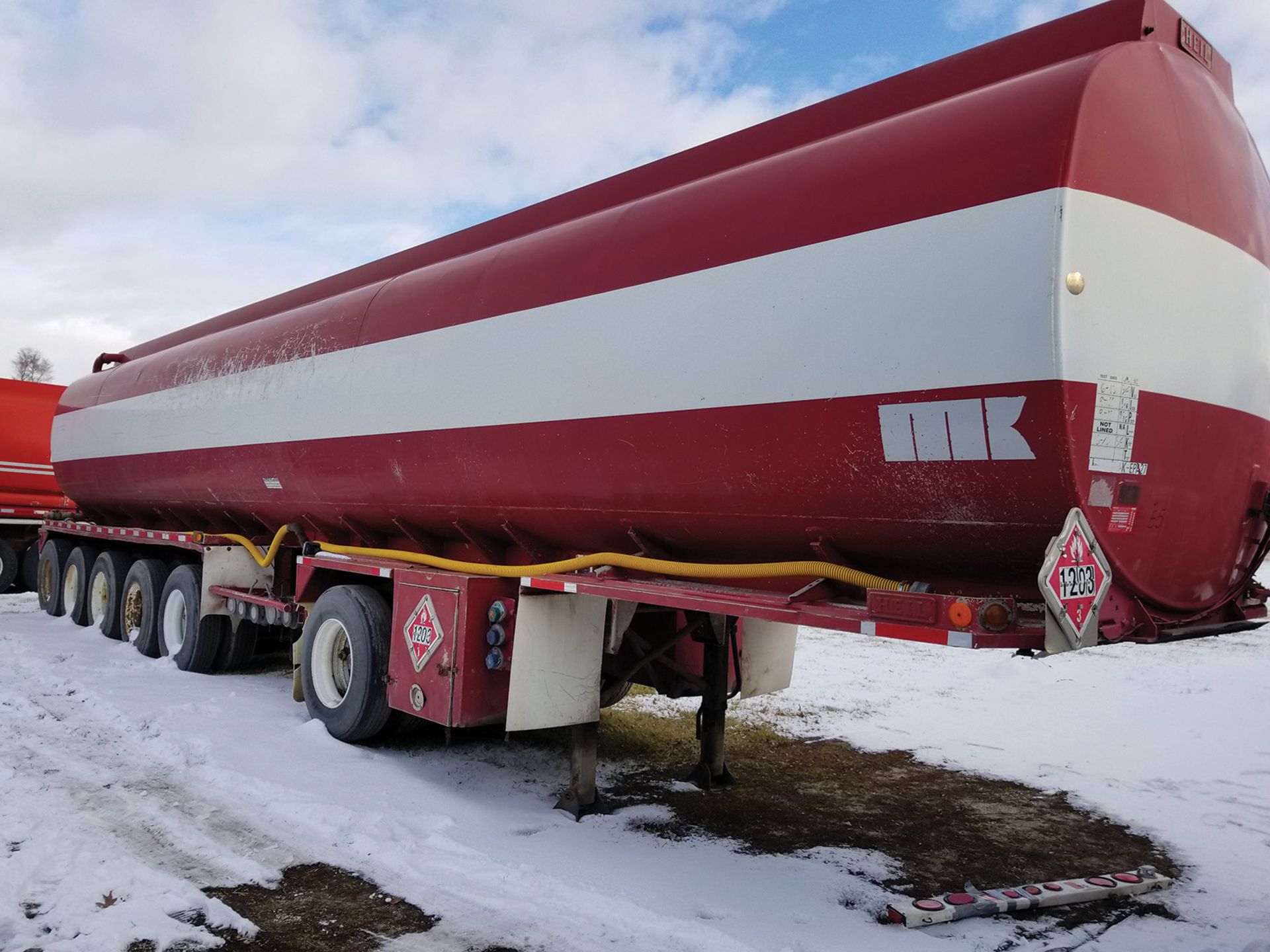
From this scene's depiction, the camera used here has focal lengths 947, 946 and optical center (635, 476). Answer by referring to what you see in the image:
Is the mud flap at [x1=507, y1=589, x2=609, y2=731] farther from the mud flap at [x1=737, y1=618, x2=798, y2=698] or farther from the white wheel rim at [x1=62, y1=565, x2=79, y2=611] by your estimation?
the white wheel rim at [x1=62, y1=565, x2=79, y2=611]

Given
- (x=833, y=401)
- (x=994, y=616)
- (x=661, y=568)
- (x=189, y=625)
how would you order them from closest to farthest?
(x=994, y=616) < (x=833, y=401) < (x=661, y=568) < (x=189, y=625)

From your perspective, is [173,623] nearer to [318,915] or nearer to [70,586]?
[70,586]

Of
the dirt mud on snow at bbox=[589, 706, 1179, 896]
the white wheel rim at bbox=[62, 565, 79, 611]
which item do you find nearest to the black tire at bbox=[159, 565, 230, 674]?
the white wheel rim at bbox=[62, 565, 79, 611]

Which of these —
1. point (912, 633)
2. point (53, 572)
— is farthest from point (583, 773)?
point (53, 572)

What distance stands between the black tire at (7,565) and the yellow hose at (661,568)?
11.5 m

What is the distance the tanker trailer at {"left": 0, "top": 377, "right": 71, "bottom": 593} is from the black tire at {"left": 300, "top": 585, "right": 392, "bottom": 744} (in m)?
10.9

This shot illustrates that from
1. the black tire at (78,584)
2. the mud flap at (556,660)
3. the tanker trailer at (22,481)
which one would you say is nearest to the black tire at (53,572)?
the black tire at (78,584)

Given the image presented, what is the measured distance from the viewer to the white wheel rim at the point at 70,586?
11961mm

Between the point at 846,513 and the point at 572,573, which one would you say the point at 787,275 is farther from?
the point at 572,573

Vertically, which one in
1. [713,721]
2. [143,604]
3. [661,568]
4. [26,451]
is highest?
[26,451]

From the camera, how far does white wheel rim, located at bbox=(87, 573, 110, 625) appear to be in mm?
11266

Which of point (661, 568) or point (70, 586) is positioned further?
point (70, 586)

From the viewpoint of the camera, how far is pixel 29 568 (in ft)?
50.5

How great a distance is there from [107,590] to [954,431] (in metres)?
10.6
